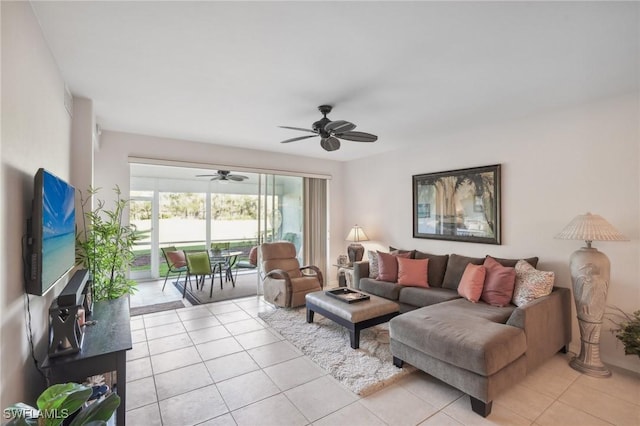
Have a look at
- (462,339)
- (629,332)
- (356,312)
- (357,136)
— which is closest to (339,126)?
(357,136)

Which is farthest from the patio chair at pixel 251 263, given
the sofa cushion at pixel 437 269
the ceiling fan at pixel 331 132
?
the ceiling fan at pixel 331 132

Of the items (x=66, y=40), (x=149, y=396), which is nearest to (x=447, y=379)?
(x=149, y=396)

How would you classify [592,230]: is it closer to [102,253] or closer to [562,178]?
[562,178]

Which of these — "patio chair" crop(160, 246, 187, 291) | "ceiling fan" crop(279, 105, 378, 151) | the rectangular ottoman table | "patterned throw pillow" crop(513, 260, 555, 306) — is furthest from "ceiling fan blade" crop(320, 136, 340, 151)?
"patio chair" crop(160, 246, 187, 291)

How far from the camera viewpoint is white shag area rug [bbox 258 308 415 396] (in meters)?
2.60

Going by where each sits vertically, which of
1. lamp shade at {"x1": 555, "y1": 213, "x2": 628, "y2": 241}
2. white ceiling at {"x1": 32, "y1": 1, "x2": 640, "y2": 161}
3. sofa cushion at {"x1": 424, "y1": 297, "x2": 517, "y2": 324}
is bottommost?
sofa cushion at {"x1": 424, "y1": 297, "x2": 517, "y2": 324}

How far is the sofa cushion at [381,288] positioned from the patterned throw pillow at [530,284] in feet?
4.44

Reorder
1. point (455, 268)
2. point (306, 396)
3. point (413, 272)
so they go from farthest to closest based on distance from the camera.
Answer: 1. point (413, 272)
2. point (455, 268)
3. point (306, 396)

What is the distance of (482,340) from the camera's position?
222cm

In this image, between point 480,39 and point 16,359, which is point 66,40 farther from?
point 480,39

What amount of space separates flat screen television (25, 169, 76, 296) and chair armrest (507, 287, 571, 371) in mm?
Answer: 3328

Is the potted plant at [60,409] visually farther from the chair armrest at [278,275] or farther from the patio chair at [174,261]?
the patio chair at [174,261]

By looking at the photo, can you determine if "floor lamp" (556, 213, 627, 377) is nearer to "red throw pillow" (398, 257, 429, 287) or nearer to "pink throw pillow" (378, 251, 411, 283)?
"red throw pillow" (398, 257, 429, 287)

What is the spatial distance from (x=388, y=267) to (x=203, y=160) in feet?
10.8
